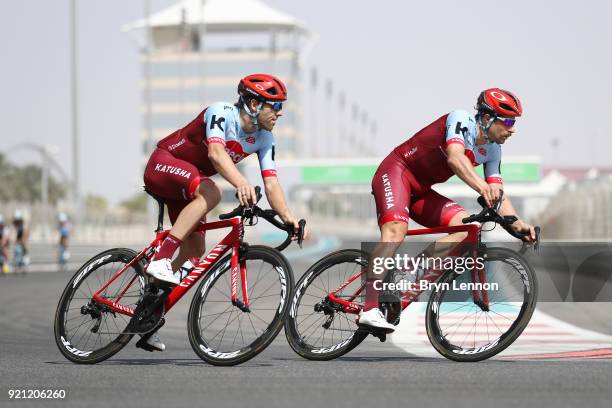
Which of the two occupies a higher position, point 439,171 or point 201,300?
point 439,171

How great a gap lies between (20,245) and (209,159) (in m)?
23.1

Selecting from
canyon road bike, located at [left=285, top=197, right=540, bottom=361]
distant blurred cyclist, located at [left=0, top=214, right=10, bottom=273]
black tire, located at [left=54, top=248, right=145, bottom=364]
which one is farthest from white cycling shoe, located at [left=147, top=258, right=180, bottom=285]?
distant blurred cyclist, located at [left=0, top=214, right=10, bottom=273]

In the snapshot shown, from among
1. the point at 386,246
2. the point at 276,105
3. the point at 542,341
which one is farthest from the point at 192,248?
the point at 542,341

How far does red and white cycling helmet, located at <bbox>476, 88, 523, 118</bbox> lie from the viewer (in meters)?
7.84

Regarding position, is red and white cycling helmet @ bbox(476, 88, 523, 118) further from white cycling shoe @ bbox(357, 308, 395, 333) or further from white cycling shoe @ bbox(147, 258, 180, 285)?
white cycling shoe @ bbox(147, 258, 180, 285)

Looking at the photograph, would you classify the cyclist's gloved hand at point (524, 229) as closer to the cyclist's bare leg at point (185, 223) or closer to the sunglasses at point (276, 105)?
the sunglasses at point (276, 105)

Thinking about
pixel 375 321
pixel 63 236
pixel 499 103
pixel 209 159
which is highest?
pixel 499 103

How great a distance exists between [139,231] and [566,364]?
188ft

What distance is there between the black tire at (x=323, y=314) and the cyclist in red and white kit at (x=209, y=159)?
37 centimetres

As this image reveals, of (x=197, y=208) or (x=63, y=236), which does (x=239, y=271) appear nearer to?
(x=197, y=208)

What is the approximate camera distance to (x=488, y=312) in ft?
26.0

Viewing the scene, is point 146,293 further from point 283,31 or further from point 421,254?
point 283,31

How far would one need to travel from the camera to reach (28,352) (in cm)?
946

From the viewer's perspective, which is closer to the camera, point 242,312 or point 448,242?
point 242,312
